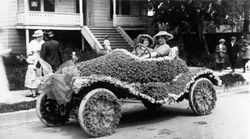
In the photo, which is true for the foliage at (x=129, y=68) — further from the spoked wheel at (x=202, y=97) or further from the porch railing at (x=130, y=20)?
the porch railing at (x=130, y=20)

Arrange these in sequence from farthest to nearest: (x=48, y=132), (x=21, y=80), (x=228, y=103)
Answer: (x=21, y=80), (x=228, y=103), (x=48, y=132)

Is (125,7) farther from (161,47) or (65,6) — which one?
(161,47)

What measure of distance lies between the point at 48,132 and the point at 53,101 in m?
0.72

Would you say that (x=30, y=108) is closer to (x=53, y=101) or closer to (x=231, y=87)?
(x=53, y=101)

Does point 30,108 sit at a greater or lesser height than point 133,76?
lesser

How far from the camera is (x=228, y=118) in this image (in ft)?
26.9

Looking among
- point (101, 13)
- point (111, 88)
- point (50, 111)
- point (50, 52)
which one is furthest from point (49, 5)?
point (111, 88)

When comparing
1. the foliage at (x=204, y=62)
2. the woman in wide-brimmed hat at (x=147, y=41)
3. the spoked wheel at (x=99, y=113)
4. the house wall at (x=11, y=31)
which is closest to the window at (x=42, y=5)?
the house wall at (x=11, y=31)

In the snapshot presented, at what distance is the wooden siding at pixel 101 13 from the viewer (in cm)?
2574

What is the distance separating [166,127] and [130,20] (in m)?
19.3

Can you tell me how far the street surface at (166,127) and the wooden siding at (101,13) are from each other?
1684 cm

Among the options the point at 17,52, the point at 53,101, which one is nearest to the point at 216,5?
the point at 17,52

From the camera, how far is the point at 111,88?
7262 mm

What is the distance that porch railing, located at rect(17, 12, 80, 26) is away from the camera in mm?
20811
